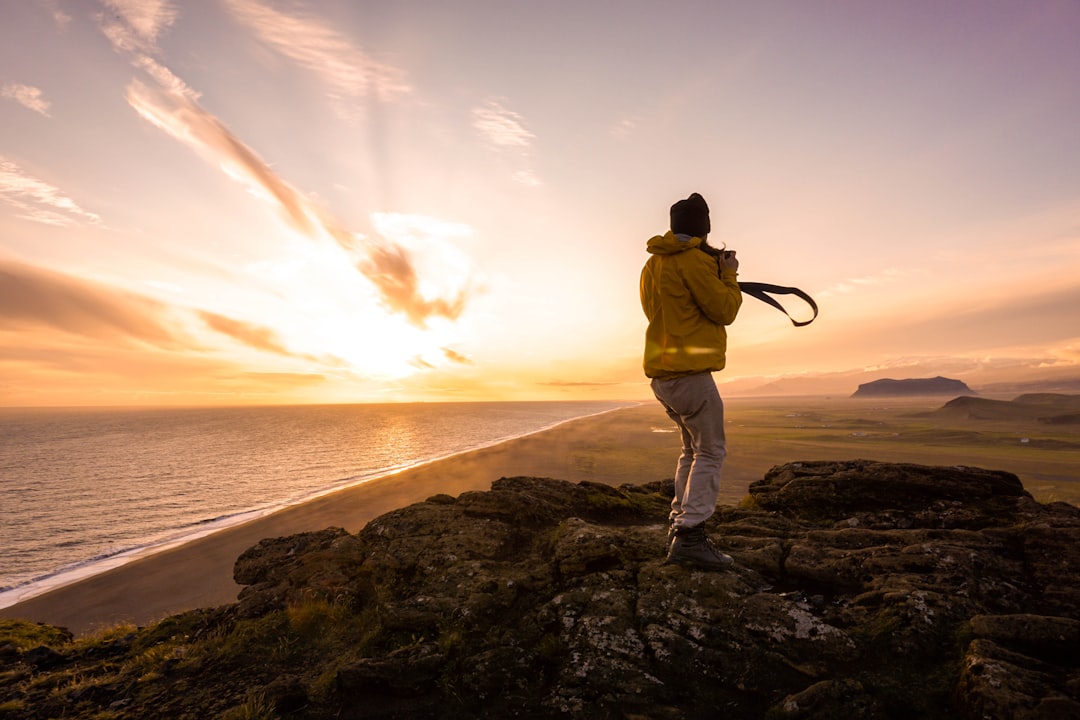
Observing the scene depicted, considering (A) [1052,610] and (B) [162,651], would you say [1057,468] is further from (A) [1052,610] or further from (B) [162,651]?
(B) [162,651]

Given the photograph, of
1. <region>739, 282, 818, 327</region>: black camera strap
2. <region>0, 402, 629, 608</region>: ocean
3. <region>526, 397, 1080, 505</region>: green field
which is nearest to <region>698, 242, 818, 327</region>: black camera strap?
<region>739, 282, 818, 327</region>: black camera strap

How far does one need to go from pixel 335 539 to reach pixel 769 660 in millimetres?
8811

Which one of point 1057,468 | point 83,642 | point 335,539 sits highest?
point 335,539

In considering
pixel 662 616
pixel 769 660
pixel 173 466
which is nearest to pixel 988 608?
pixel 769 660

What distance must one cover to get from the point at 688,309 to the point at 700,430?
1655 mm

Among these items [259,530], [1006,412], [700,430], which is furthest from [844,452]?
[1006,412]

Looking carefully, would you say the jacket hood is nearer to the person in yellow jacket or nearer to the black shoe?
the person in yellow jacket

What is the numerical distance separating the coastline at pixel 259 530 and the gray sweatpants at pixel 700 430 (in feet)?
56.1

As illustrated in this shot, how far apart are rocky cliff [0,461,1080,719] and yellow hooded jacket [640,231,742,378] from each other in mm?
3032

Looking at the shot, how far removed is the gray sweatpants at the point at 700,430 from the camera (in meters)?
5.81

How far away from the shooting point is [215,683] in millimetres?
5773

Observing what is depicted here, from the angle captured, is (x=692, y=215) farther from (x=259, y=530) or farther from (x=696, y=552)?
(x=259, y=530)

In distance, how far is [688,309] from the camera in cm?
588

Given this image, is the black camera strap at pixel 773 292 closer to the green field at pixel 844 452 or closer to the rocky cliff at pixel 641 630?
the rocky cliff at pixel 641 630
